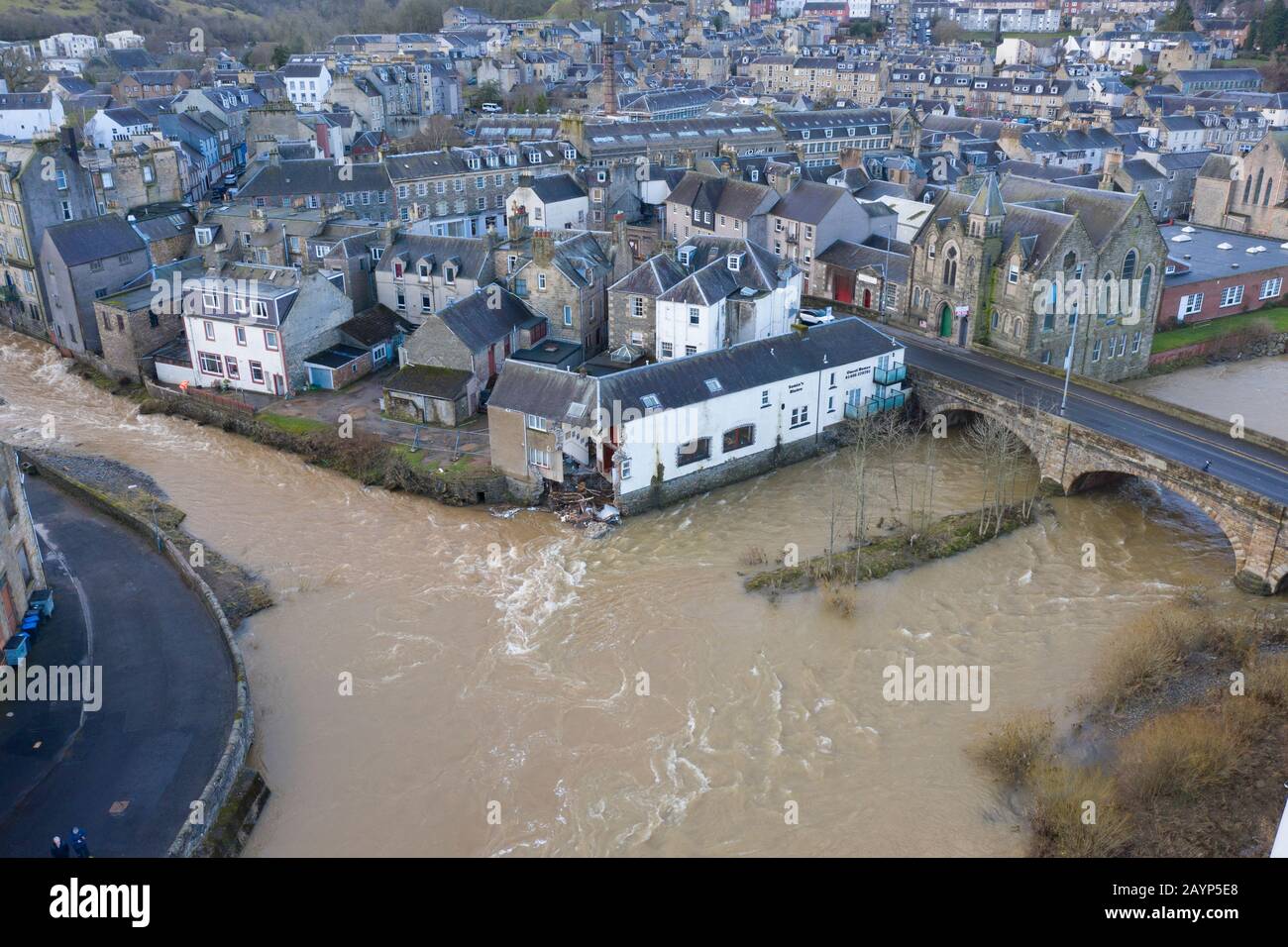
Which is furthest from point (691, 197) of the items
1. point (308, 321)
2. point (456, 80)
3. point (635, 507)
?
point (456, 80)

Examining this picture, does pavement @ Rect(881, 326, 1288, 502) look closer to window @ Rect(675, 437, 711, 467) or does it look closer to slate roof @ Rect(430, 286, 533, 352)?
window @ Rect(675, 437, 711, 467)

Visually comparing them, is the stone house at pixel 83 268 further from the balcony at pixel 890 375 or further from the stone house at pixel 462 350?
the balcony at pixel 890 375

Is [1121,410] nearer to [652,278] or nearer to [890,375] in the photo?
[890,375]

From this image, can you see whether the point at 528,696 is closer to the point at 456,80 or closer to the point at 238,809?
the point at 238,809

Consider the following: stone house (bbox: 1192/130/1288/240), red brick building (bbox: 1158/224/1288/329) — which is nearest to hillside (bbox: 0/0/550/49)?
stone house (bbox: 1192/130/1288/240)

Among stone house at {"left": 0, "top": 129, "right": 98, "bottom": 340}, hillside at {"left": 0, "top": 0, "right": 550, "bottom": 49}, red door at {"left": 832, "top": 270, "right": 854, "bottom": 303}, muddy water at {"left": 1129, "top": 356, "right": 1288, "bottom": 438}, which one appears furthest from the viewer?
hillside at {"left": 0, "top": 0, "right": 550, "bottom": 49}

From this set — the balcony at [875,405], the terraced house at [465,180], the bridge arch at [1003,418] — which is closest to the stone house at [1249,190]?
the bridge arch at [1003,418]
